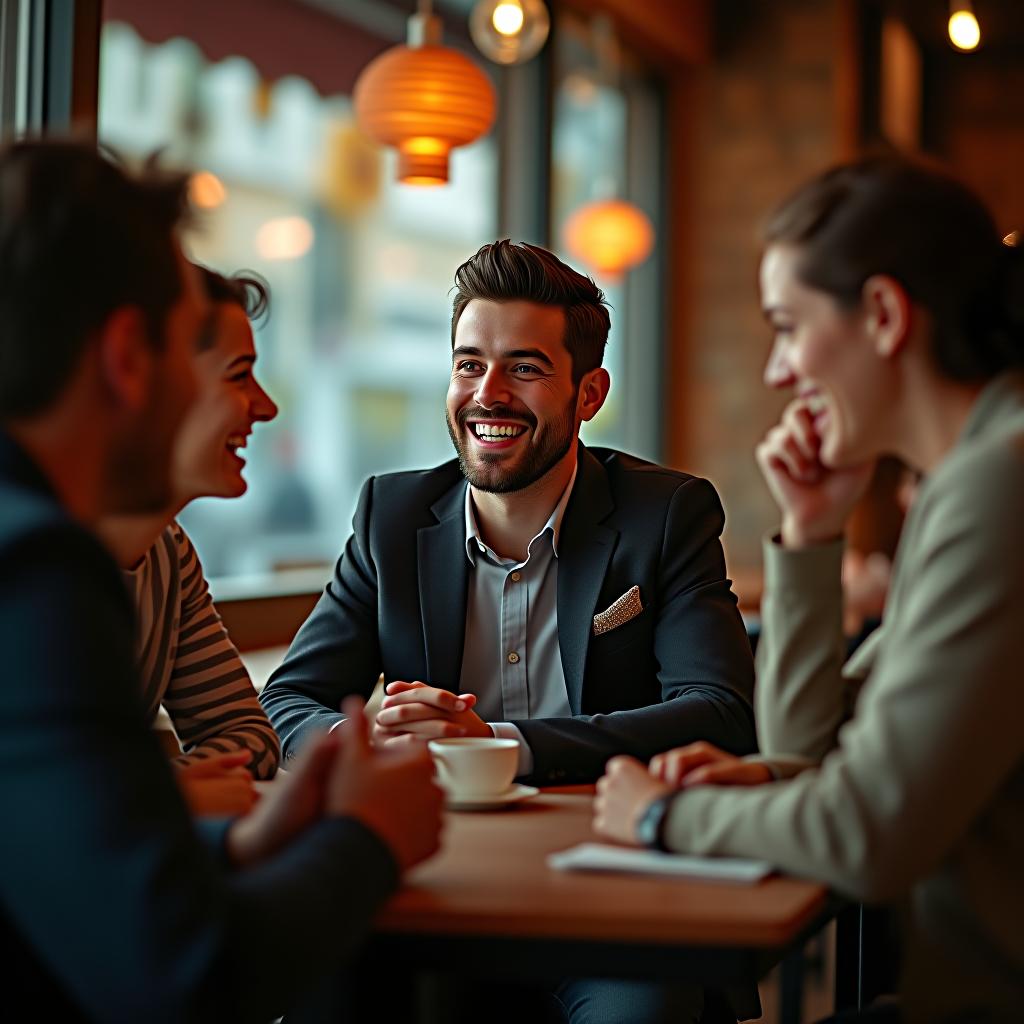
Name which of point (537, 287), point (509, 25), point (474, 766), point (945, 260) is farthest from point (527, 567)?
point (509, 25)

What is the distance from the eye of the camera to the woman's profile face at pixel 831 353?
1.46 metres

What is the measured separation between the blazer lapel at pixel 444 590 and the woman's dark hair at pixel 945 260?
105 cm

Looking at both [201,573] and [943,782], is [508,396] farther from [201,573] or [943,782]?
[943,782]

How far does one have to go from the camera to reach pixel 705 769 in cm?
150

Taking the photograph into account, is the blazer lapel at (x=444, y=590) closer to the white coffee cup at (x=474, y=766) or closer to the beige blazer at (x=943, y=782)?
the white coffee cup at (x=474, y=766)

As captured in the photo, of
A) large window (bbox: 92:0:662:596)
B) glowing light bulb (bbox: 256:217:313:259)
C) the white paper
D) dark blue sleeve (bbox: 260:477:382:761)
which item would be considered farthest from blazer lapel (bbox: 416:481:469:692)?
glowing light bulb (bbox: 256:217:313:259)

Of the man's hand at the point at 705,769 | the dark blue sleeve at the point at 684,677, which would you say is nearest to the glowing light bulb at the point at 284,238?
the dark blue sleeve at the point at 684,677

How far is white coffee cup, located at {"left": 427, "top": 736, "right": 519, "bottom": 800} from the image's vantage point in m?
1.68

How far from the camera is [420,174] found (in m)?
3.65

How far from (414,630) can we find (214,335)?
588mm

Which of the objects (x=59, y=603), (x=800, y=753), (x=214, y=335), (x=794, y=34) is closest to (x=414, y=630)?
(x=214, y=335)

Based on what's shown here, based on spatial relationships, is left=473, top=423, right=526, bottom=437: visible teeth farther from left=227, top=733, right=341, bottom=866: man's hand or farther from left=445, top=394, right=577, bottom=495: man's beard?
left=227, top=733, right=341, bottom=866: man's hand

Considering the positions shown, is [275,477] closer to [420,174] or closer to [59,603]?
[420,174]

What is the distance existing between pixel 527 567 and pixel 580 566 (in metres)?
0.09
